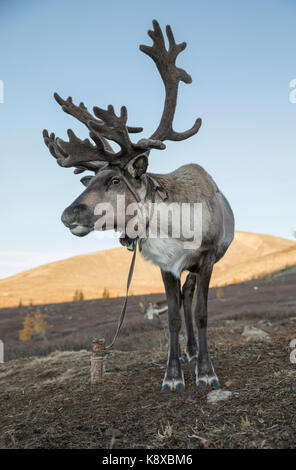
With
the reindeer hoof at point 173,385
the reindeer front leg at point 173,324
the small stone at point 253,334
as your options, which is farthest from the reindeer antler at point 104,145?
the small stone at point 253,334

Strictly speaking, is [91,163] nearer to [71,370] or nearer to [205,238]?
[205,238]

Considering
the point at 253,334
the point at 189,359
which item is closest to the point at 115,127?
the point at 189,359

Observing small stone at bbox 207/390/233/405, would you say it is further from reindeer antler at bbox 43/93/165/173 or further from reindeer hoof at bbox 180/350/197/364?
reindeer antler at bbox 43/93/165/173

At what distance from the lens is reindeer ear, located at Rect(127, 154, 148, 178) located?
4.43 m

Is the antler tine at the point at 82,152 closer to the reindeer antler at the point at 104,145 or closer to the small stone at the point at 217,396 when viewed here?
the reindeer antler at the point at 104,145

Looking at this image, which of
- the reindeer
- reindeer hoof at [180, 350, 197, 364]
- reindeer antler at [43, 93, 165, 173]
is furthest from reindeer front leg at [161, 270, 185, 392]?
reindeer antler at [43, 93, 165, 173]

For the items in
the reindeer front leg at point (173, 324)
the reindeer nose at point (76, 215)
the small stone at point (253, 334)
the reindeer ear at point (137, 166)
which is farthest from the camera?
the small stone at point (253, 334)

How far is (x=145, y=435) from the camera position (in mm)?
3508

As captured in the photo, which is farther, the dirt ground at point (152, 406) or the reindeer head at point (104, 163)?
the reindeer head at point (104, 163)

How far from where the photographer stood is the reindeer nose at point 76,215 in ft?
13.7

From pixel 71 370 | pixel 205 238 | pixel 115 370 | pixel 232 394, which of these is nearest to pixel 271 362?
pixel 232 394

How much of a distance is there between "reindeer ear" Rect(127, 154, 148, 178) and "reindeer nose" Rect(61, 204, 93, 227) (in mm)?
737

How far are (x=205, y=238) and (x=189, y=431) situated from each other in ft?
7.75

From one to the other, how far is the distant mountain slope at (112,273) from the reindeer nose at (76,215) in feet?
141
